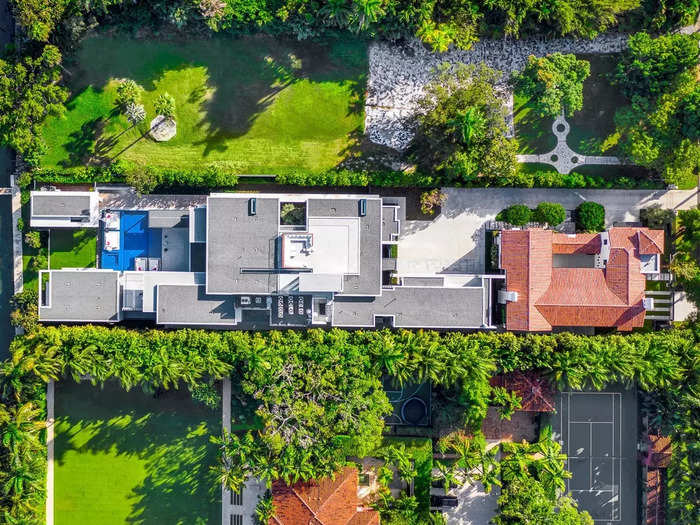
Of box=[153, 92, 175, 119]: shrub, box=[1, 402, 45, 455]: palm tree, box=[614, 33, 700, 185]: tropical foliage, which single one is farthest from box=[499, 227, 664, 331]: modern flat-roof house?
box=[1, 402, 45, 455]: palm tree

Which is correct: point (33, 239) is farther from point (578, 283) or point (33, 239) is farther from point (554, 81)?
point (578, 283)

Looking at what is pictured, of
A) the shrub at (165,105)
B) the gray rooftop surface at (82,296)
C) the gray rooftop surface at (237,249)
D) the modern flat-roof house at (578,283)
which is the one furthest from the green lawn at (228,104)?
the modern flat-roof house at (578,283)

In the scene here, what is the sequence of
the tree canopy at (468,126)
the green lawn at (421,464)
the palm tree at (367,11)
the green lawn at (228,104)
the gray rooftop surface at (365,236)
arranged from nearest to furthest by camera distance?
the palm tree at (367,11)
the tree canopy at (468,126)
the gray rooftop surface at (365,236)
the green lawn at (421,464)
the green lawn at (228,104)

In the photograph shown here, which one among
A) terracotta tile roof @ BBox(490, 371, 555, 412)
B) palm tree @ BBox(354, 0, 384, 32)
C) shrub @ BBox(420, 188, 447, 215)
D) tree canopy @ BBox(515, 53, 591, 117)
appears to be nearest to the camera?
palm tree @ BBox(354, 0, 384, 32)

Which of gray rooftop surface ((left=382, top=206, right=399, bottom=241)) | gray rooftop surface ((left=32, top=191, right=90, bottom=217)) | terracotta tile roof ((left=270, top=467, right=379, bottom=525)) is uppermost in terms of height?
gray rooftop surface ((left=32, top=191, right=90, bottom=217))

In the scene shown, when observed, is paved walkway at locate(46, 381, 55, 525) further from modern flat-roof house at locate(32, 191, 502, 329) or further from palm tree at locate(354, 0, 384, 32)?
palm tree at locate(354, 0, 384, 32)

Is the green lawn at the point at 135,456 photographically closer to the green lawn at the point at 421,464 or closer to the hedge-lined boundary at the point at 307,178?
the green lawn at the point at 421,464

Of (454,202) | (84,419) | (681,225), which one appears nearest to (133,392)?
(84,419)
